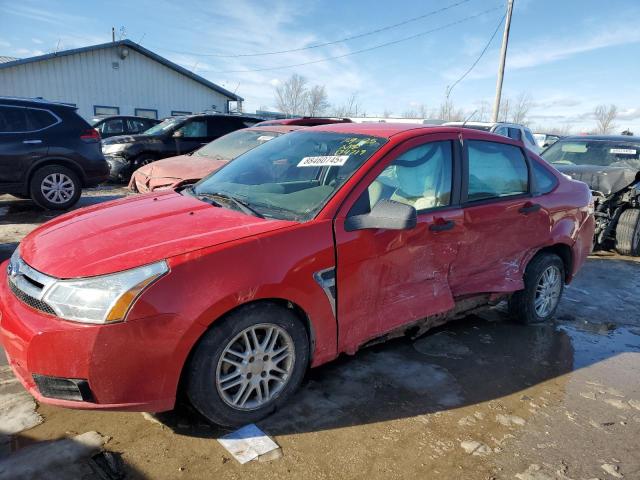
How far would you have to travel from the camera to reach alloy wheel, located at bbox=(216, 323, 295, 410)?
2402 millimetres

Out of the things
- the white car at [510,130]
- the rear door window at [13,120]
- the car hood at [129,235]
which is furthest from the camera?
the white car at [510,130]

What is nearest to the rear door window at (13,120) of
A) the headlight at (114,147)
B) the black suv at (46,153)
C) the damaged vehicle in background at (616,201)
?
the black suv at (46,153)

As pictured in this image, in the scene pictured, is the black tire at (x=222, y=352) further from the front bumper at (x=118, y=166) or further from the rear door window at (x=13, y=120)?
the front bumper at (x=118, y=166)

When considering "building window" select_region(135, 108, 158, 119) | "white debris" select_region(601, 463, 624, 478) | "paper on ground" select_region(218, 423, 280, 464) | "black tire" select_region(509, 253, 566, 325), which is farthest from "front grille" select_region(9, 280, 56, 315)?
"building window" select_region(135, 108, 158, 119)

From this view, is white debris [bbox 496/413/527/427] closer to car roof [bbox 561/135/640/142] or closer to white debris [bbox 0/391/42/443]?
white debris [bbox 0/391/42/443]

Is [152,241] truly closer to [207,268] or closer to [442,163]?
[207,268]

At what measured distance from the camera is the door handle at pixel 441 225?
308 centimetres

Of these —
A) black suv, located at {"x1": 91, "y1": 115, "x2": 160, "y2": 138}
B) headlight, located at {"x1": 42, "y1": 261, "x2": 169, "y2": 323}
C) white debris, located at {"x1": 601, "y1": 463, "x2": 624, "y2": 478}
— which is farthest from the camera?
black suv, located at {"x1": 91, "y1": 115, "x2": 160, "y2": 138}

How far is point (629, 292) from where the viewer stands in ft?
17.6

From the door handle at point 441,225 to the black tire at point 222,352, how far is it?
45.0 inches

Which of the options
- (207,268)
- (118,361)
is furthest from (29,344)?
(207,268)

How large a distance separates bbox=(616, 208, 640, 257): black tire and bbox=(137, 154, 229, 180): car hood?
5.89 meters

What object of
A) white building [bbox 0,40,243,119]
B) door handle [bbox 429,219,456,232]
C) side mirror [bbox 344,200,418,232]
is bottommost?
door handle [bbox 429,219,456,232]

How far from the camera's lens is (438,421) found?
2.72m
